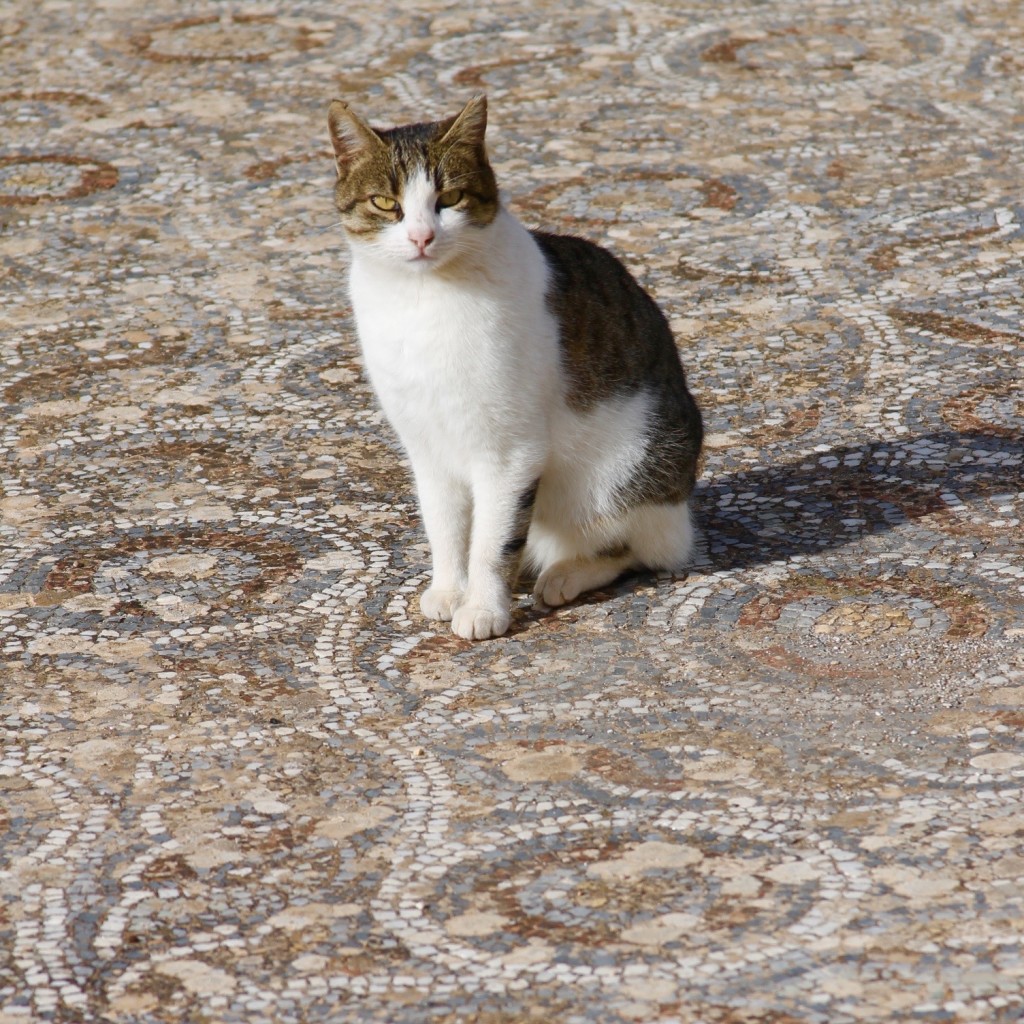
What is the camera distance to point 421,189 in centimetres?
346

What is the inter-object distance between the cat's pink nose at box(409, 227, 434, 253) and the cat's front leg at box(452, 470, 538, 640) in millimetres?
563

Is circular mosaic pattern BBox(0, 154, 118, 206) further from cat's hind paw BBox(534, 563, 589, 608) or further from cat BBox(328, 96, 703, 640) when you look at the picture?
cat's hind paw BBox(534, 563, 589, 608)

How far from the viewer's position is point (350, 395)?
5.14 meters

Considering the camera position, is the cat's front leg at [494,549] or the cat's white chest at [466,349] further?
the cat's front leg at [494,549]

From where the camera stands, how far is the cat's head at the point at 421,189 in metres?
3.46

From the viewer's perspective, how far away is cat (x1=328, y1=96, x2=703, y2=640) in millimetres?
3502

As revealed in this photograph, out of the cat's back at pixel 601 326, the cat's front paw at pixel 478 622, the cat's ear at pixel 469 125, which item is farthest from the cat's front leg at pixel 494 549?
the cat's ear at pixel 469 125

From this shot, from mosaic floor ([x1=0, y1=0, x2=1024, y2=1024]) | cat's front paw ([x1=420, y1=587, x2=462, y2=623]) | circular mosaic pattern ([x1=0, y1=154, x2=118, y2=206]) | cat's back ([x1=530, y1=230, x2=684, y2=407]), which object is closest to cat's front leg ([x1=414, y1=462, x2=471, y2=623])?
cat's front paw ([x1=420, y1=587, x2=462, y2=623])

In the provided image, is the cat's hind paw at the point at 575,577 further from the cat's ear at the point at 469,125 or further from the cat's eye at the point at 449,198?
the cat's ear at the point at 469,125

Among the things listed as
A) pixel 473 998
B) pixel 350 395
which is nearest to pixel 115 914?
pixel 473 998

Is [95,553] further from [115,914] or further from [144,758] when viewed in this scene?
[115,914]

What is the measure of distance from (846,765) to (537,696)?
710 mm

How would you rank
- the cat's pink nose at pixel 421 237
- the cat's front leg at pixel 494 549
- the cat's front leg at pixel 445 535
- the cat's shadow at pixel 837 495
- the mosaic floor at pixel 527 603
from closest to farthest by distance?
the mosaic floor at pixel 527 603
the cat's pink nose at pixel 421 237
the cat's front leg at pixel 494 549
the cat's front leg at pixel 445 535
the cat's shadow at pixel 837 495

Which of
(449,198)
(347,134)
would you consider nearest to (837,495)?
(449,198)
